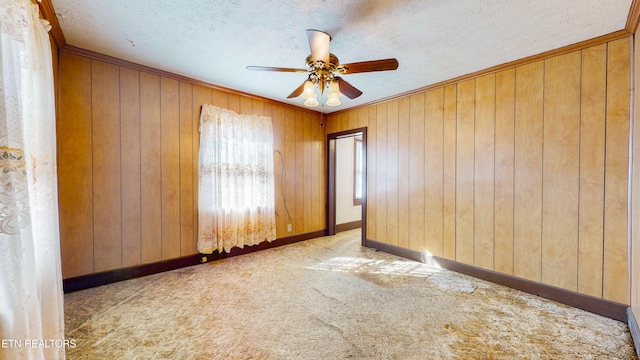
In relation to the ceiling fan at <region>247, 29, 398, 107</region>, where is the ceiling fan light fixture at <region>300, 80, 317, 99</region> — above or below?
below

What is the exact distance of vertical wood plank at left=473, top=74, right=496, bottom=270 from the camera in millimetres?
2846

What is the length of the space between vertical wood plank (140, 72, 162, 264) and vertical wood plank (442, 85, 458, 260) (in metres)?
3.61

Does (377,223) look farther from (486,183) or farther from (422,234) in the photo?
(486,183)

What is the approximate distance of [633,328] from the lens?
6.09 feet

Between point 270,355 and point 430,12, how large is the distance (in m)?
2.73

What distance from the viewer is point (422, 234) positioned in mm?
3494

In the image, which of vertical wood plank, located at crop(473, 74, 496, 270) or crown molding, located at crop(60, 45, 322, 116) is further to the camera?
vertical wood plank, located at crop(473, 74, 496, 270)

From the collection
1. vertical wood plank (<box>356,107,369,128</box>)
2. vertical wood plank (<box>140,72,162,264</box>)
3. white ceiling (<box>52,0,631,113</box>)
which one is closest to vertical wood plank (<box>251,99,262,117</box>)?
white ceiling (<box>52,0,631,113</box>)

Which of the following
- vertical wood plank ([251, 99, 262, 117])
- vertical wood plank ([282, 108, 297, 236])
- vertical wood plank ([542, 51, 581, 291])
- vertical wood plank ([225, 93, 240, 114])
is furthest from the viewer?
vertical wood plank ([282, 108, 297, 236])

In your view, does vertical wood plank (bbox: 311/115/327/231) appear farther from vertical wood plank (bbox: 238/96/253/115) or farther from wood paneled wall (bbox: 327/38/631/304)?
wood paneled wall (bbox: 327/38/631/304)

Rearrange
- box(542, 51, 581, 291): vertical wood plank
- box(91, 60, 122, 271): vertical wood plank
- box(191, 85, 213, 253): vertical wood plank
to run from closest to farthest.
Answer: box(542, 51, 581, 291): vertical wood plank, box(91, 60, 122, 271): vertical wood plank, box(191, 85, 213, 253): vertical wood plank

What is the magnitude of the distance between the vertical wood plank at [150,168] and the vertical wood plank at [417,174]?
3.33 m

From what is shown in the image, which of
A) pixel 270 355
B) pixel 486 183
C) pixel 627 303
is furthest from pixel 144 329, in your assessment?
pixel 627 303

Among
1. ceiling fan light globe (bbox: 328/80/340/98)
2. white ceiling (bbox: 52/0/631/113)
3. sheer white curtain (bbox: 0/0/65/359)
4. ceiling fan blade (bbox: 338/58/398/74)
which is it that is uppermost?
white ceiling (bbox: 52/0/631/113)
